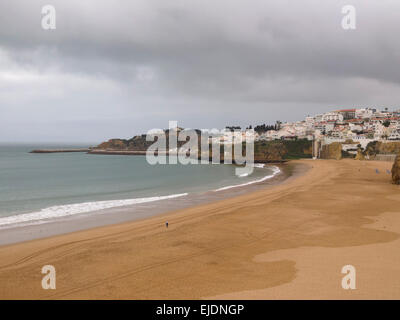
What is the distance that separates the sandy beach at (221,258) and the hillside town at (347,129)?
74.1 m

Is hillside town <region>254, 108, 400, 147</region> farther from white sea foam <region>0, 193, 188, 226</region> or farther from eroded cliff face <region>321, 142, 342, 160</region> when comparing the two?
white sea foam <region>0, 193, 188, 226</region>

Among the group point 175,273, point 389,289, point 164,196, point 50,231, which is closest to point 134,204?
point 164,196

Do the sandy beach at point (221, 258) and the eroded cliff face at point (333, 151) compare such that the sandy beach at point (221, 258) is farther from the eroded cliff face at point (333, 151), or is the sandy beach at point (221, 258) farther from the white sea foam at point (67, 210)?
the eroded cliff face at point (333, 151)

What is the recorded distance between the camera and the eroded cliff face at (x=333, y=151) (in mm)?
76562

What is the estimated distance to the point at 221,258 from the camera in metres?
10.3

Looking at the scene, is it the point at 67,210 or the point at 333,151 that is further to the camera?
the point at 333,151

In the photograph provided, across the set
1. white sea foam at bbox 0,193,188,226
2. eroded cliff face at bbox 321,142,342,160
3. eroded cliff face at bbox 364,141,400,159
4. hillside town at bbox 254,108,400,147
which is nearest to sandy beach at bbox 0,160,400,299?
white sea foam at bbox 0,193,188,226

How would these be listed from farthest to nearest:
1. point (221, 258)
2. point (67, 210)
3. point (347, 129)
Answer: point (347, 129) → point (67, 210) → point (221, 258)

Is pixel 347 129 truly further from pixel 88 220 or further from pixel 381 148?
pixel 88 220

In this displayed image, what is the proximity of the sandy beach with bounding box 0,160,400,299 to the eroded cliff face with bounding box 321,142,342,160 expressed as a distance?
63.6 meters

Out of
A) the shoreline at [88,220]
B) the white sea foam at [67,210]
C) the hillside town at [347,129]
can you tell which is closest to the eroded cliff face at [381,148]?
the hillside town at [347,129]

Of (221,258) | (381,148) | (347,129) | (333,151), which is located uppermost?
(347,129)

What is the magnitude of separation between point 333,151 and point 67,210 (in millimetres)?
72717

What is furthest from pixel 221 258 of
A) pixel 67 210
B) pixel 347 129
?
pixel 347 129
